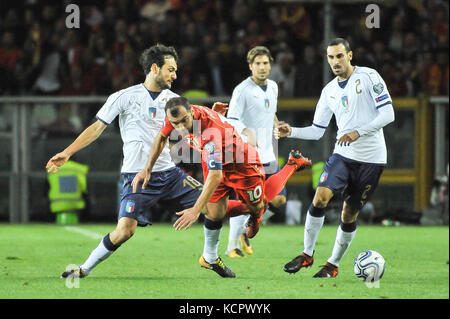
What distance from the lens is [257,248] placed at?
1109cm

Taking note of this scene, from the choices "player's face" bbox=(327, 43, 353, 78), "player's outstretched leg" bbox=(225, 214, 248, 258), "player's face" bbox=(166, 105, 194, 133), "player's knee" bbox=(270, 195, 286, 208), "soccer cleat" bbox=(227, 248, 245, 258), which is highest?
"player's face" bbox=(327, 43, 353, 78)

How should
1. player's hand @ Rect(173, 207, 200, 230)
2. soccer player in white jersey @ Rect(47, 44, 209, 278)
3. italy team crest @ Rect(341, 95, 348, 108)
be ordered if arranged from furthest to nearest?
italy team crest @ Rect(341, 95, 348, 108), soccer player in white jersey @ Rect(47, 44, 209, 278), player's hand @ Rect(173, 207, 200, 230)

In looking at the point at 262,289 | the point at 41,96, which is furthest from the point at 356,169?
the point at 41,96

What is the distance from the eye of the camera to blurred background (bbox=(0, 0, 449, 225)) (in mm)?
15562

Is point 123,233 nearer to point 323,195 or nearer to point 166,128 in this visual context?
point 166,128

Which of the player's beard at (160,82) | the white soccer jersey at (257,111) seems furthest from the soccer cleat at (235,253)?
the player's beard at (160,82)

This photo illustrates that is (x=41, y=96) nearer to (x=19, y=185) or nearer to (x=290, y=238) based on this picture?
(x=19, y=185)

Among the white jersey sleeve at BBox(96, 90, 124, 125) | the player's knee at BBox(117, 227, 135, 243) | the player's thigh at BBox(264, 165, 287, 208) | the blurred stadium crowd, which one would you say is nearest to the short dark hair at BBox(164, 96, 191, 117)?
the white jersey sleeve at BBox(96, 90, 124, 125)

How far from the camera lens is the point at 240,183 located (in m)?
8.08

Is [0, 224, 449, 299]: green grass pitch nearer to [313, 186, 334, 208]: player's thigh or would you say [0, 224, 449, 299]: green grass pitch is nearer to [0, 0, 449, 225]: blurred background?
[313, 186, 334, 208]: player's thigh

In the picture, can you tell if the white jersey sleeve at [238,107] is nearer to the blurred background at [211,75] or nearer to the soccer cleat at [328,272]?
the soccer cleat at [328,272]

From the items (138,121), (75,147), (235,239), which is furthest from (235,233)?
(75,147)

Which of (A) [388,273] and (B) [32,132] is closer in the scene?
(A) [388,273]

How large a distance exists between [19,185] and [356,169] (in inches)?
336
